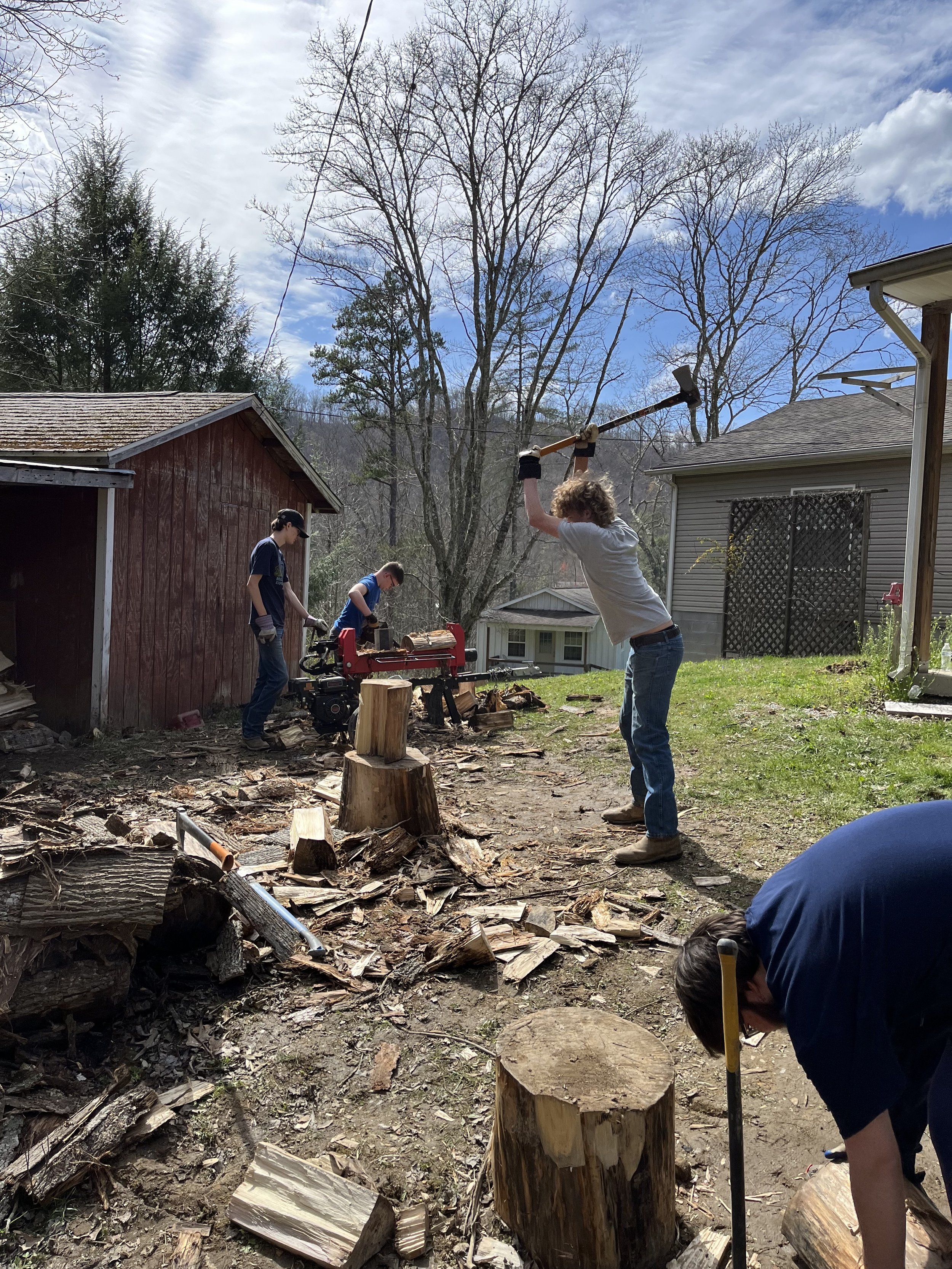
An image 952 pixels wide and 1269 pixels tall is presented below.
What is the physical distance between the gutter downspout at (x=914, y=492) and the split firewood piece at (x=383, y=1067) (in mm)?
6549

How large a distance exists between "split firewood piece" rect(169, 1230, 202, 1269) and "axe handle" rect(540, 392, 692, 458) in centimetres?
420

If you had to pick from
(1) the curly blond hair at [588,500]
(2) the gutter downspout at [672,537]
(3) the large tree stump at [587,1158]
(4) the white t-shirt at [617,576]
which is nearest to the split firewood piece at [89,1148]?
(3) the large tree stump at [587,1158]

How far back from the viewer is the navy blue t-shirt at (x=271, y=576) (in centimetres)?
808

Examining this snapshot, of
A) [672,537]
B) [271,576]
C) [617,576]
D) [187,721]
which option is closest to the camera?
[617,576]

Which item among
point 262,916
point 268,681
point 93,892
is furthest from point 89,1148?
point 268,681

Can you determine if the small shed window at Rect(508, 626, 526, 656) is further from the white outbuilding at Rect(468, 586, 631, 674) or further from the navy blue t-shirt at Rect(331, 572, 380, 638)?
the navy blue t-shirt at Rect(331, 572, 380, 638)

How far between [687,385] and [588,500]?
1.48 m

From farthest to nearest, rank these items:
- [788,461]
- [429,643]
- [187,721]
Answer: [788,461] < [187,721] < [429,643]

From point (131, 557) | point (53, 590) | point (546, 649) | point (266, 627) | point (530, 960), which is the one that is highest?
point (131, 557)

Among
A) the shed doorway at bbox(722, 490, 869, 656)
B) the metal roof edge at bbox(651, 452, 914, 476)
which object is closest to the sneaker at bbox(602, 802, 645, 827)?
the shed doorway at bbox(722, 490, 869, 656)

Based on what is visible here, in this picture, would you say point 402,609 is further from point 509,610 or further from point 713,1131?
point 713,1131

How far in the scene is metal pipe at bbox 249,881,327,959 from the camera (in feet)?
12.3

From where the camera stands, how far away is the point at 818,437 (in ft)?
52.4

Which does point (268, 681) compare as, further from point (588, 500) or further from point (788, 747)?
point (788, 747)
